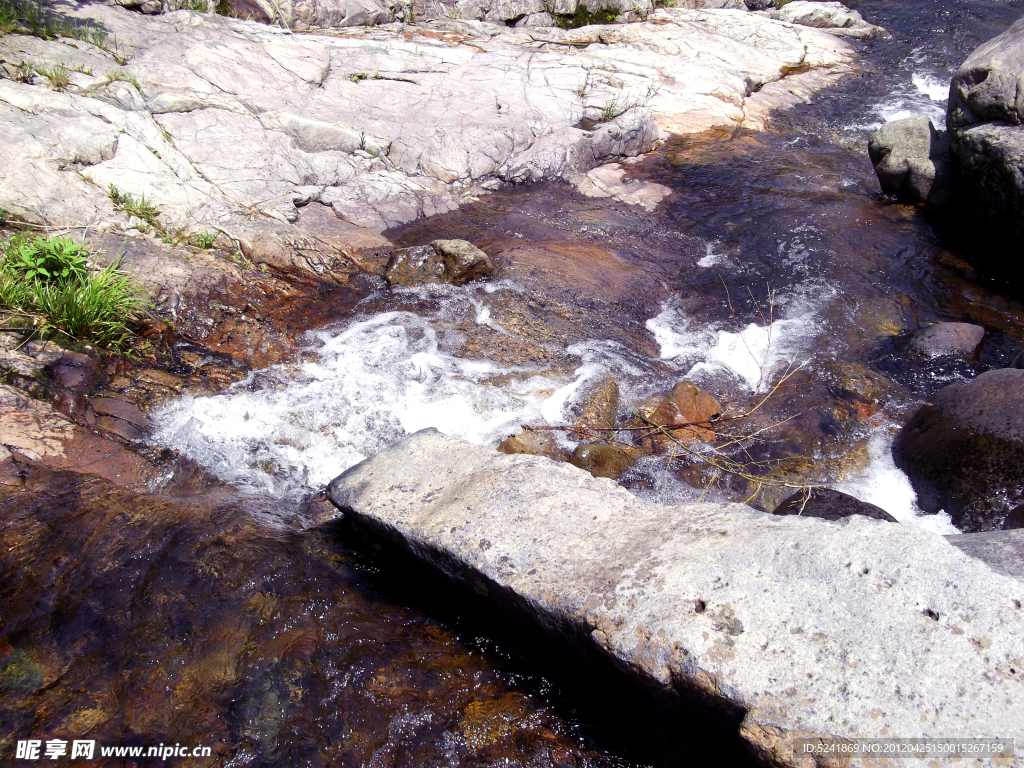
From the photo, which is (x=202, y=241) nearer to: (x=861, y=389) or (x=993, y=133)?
(x=861, y=389)

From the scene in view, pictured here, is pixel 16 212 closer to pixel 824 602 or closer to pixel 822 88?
pixel 824 602

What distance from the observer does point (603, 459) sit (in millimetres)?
4617

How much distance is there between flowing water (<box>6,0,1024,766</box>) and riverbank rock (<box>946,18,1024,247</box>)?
1.91 feet

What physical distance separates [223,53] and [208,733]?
8179 millimetres

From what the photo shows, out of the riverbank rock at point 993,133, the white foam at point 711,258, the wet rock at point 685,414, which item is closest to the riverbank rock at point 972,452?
the wet rock at point 685,414

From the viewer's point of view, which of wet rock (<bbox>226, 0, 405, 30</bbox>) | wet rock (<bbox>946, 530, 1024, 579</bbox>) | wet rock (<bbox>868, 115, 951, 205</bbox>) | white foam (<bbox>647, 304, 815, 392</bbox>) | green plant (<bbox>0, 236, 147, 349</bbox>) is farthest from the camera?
wet rock (<bbox>226, 0, 405, 30</bbox>)

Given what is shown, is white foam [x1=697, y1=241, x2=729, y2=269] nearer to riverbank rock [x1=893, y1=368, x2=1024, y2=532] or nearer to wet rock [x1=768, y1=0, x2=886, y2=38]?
riverbank rock [x1=893, y1=368, x2=1024, y2=532]

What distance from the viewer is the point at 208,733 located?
2.39 m

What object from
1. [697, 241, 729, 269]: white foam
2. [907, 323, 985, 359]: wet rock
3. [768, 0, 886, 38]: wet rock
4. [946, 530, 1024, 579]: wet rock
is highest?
[768, 0, 886, 38]: wet rock

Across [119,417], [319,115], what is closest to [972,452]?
[119,417]

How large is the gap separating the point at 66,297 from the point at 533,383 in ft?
11.7

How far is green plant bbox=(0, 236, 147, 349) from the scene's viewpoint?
14.1 ft

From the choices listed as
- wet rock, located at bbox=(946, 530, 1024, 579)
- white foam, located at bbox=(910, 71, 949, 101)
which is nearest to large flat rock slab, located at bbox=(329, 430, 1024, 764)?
wet rock, located at bbox=(946, 530, 1024, 579)

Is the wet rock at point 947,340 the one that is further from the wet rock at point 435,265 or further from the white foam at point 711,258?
the wet rock at point 435,265
